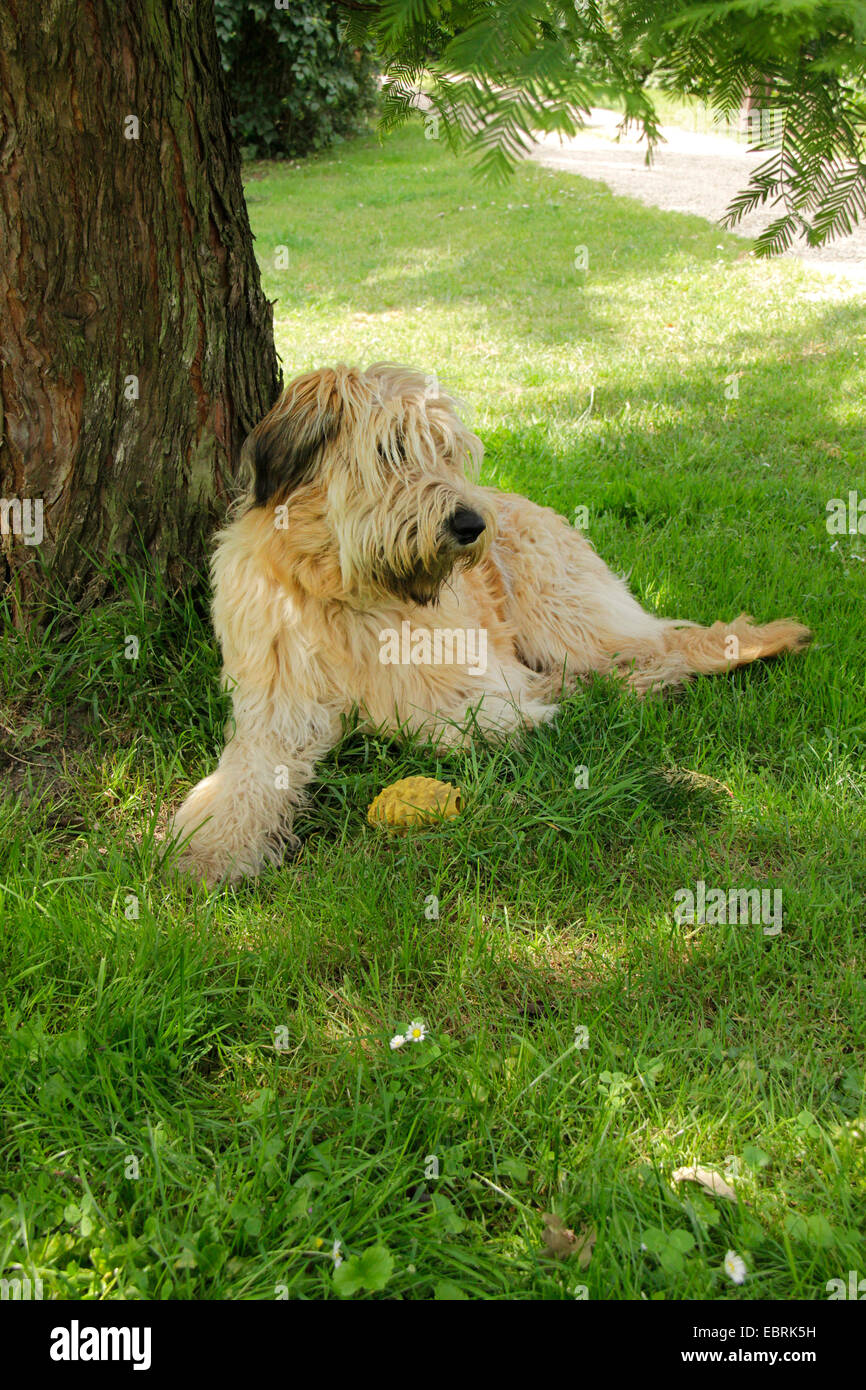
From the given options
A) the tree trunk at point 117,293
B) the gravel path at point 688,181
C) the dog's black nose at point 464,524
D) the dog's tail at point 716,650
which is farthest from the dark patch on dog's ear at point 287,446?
the gravel path at point 688,181

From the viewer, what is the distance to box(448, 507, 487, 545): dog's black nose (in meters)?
3.13

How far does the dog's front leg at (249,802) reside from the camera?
3.04 meters

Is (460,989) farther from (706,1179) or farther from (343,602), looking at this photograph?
(343,602)

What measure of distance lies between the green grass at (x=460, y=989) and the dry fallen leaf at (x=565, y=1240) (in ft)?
0.10

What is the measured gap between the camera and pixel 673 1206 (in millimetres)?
2006

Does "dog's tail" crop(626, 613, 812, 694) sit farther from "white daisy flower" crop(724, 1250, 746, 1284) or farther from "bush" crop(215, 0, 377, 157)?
"bush" crop(215, 0, 377, 157)

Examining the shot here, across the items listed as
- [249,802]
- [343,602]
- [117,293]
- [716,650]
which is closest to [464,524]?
[343,602]

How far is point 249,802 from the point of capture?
316cm

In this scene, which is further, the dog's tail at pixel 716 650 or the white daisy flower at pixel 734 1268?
the dog's tail at pixel 716 650

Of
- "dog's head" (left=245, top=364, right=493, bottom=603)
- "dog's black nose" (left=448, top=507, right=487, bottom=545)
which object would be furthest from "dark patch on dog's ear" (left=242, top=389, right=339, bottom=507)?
"dog's black nose" (left=448, top=507, right=487, bottom=545)

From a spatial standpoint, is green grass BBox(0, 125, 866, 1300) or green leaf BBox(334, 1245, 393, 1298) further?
green grass BBox(0, 125, 866, 1300)

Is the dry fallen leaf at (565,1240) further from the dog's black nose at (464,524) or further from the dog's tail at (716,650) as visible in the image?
the dog's tail at (716,650)

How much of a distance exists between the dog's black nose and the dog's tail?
43.3 inches
